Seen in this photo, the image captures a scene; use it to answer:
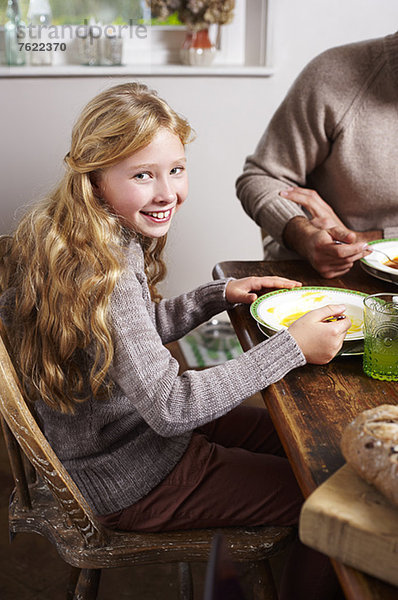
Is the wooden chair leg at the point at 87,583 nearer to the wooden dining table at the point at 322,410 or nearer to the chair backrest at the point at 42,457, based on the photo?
the chair backrest at the point at 42,457

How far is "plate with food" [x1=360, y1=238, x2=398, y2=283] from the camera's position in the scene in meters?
1.41

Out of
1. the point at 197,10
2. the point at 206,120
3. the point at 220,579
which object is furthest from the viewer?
the point at 206,120

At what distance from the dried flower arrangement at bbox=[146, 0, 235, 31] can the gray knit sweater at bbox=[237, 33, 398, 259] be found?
1.01 metres

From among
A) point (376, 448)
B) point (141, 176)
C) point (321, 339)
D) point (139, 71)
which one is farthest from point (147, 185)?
point (139, 71)

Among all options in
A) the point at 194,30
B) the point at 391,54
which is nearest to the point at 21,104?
the point at 194,30

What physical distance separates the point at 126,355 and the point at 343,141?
1051 mm

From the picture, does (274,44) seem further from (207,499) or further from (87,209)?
(207,499)

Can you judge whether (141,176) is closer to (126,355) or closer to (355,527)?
(126,355)

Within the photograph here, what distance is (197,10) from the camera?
8.86 feet

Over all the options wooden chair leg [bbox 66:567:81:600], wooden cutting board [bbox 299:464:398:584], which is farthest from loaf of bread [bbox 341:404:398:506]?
wooden chair leg [bbox 66:567:81:600]

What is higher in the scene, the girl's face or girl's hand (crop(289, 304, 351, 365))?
the girl's face

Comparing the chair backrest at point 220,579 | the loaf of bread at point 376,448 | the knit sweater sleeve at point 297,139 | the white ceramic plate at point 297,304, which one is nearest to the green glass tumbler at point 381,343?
the white ceramic plate at point 297,304

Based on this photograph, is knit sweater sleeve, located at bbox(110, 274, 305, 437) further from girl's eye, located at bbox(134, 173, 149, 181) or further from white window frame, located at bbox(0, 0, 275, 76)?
white window frame, located at bbox(0, 0, 275, 76)

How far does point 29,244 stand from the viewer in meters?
1.21
